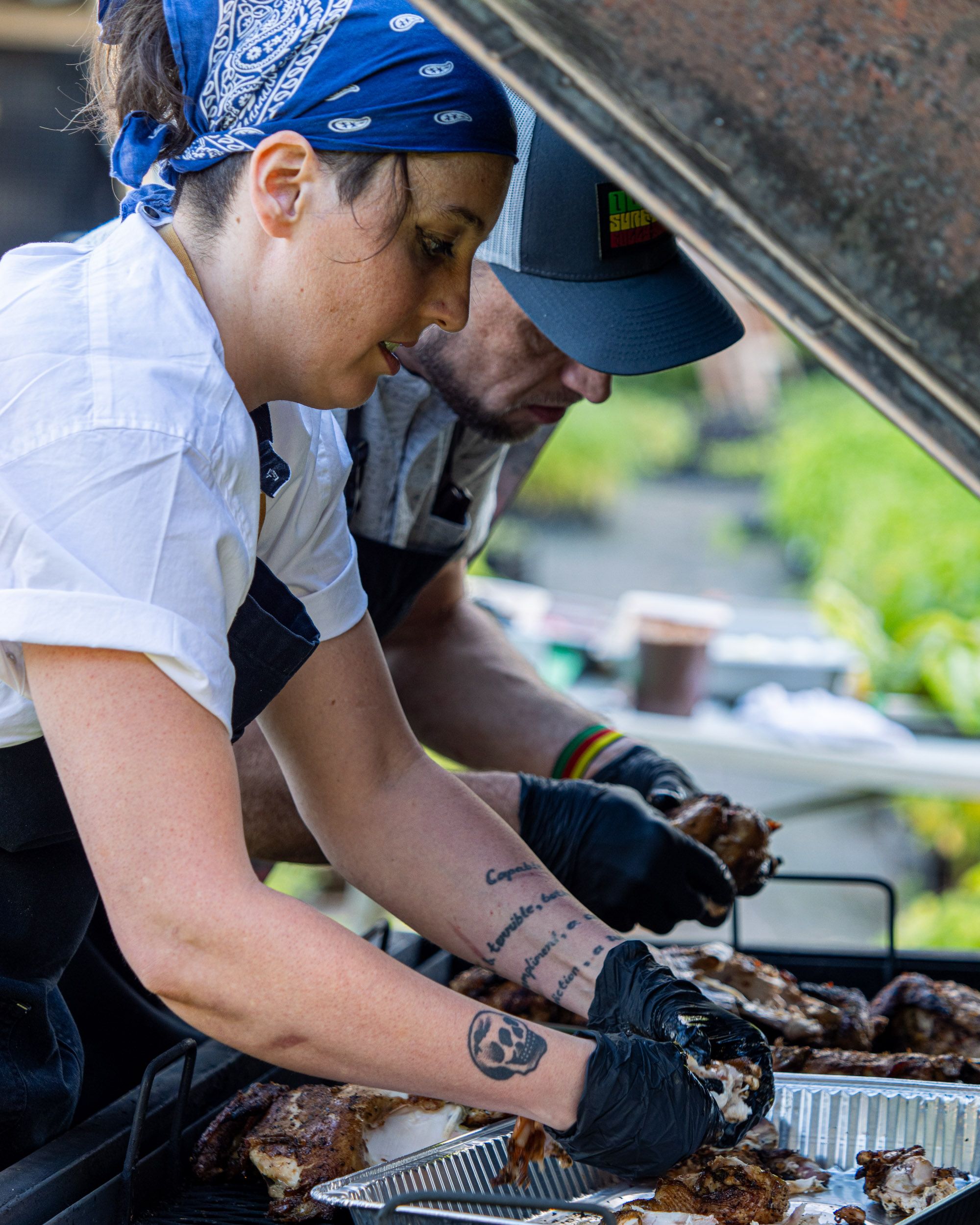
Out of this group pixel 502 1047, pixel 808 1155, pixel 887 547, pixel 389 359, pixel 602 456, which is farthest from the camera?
pixel 602 456

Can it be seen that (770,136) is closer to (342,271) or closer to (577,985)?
(342,271)

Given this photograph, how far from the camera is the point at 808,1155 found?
1.74 metres

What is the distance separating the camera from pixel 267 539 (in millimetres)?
1615

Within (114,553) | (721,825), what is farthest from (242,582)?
(721,825)

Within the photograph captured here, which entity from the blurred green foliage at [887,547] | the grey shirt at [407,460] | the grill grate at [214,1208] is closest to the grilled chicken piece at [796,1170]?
the grill grate at [214,1208]

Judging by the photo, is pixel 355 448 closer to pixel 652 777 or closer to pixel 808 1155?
pixel 652 777

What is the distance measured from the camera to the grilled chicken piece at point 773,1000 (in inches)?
80.3

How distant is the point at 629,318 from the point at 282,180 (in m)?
0.88

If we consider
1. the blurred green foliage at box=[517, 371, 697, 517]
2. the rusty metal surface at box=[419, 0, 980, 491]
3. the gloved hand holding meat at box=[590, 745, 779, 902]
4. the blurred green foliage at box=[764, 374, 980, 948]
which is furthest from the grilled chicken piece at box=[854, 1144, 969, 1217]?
the blurred green foliage at box=[517, 371, 697, 517]

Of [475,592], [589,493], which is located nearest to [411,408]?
[475,592]

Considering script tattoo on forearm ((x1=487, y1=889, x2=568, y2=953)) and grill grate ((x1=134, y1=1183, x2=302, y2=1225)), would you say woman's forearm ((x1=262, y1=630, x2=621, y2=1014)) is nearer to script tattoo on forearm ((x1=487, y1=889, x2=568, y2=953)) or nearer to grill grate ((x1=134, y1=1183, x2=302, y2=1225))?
script tattoo on forearm ((x1=487, y1=889, x2=568, y2=953))

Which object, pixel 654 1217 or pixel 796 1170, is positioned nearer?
pixel 654 1217

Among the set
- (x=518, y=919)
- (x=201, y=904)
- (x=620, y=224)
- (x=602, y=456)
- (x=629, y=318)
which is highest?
(x=620, y=224)

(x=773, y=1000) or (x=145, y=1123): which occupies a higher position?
(x=145, y=1123)
